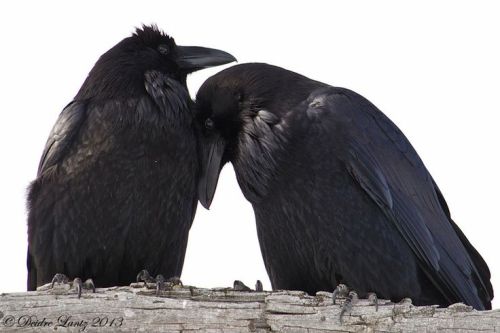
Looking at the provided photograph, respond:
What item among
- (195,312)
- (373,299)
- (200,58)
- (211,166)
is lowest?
(195,312)

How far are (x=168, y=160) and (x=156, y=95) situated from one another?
541 mm

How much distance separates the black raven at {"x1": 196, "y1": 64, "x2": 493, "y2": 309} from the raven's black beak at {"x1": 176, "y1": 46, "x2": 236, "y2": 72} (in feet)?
1.12

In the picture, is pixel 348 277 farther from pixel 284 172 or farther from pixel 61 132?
pixel 61 132

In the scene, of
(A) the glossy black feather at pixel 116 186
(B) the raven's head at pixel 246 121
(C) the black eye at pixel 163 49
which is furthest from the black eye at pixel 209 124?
(C) the black eye at pixel 163 49

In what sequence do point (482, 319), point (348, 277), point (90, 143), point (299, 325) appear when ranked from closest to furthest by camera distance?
point (482, 319) → point (299, 325) → point (348, 277) → point (90, 143)

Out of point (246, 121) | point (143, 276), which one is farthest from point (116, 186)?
point (246, 121)

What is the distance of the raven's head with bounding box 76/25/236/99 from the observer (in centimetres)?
790

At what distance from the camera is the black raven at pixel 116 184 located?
24.5 feet

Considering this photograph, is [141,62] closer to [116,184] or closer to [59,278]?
[116,184]

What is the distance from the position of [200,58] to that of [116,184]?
52.5 inches

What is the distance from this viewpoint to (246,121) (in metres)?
7.58

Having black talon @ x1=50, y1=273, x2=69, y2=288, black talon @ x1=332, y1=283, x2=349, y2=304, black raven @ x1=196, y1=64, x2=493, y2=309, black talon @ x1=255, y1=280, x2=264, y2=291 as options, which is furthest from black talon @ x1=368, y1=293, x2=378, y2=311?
black talon @ x1=50, y1=273, x2=69, y2=288

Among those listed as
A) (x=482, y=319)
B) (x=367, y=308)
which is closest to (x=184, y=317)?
(x=367, y=308)

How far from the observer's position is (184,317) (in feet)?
19.6
